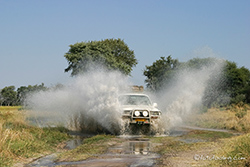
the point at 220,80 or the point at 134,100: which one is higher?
the point at 220,80

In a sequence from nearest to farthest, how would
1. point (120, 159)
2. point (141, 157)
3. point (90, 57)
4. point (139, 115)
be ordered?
point (120, 159) → point (141, 157) → point (139, 115) → point (90, 57)

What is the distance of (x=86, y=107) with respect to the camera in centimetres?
1916

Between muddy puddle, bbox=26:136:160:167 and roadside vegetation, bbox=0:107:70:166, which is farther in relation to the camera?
roadside vegetation, bbox=0:107:70:166

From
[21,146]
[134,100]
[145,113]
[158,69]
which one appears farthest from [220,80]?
[21,146]

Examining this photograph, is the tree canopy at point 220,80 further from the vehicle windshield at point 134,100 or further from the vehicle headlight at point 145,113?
the vehicle headlight at point 145,113

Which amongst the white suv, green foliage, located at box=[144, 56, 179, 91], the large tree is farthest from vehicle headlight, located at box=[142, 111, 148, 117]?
green foliage, located at box=[144, 56, 179, 91]

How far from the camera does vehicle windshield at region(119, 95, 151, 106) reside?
1870cm

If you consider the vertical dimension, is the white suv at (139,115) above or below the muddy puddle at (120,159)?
above

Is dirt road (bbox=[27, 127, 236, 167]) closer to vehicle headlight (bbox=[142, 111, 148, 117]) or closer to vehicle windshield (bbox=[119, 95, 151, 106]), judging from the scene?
vehicle headlight (bbox=[142, 111, 148, 117])

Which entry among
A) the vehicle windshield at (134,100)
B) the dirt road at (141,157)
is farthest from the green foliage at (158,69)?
the dirt road at (141,157)

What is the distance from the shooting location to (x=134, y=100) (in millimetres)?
19109

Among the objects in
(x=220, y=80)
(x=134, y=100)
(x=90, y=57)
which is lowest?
(x=134, y=100)

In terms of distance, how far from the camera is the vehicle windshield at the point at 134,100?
18703 mm

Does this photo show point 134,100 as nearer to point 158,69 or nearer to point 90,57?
point 90,57
